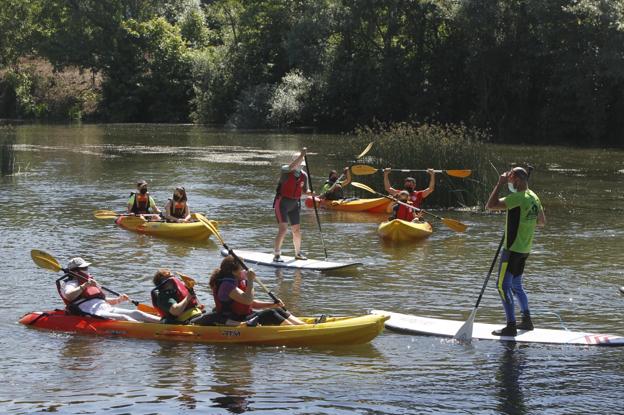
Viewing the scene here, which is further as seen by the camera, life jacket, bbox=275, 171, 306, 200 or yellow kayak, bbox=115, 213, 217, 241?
yellow kayak, bbox=115, 213, 217, 241

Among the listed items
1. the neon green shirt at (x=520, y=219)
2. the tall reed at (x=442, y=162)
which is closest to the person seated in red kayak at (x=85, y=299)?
the neon green shirt at (x=520, y=219)

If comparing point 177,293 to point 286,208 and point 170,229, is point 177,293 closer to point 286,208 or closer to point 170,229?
point 286,208

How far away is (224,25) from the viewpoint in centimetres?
6662

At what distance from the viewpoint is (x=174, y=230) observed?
1775 cm

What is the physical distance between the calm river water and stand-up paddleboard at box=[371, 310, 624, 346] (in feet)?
0.43

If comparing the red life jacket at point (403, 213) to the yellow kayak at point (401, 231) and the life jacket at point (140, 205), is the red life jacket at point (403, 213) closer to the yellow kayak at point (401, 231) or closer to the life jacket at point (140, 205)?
the yellow kayak at point (401, 231)

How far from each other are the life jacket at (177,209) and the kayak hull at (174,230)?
0.29 meters

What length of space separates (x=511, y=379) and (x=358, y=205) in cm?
1220

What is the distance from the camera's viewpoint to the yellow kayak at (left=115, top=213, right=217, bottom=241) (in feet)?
57.6

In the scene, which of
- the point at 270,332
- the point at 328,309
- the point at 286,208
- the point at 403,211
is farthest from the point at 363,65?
the point at 270,332

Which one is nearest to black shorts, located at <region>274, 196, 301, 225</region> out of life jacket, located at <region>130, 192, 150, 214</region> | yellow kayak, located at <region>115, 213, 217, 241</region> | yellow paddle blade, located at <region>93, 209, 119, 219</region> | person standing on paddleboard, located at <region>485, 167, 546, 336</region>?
yellow kayak, located at <region>115, 213, 217, 241</region>

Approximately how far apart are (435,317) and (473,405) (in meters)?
3.29

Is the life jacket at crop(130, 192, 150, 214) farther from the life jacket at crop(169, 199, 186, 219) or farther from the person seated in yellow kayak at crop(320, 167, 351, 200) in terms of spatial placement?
the person seated in yellow kayak at crop(320, 167, 351, 200)

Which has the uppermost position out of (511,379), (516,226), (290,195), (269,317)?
(516,226)
